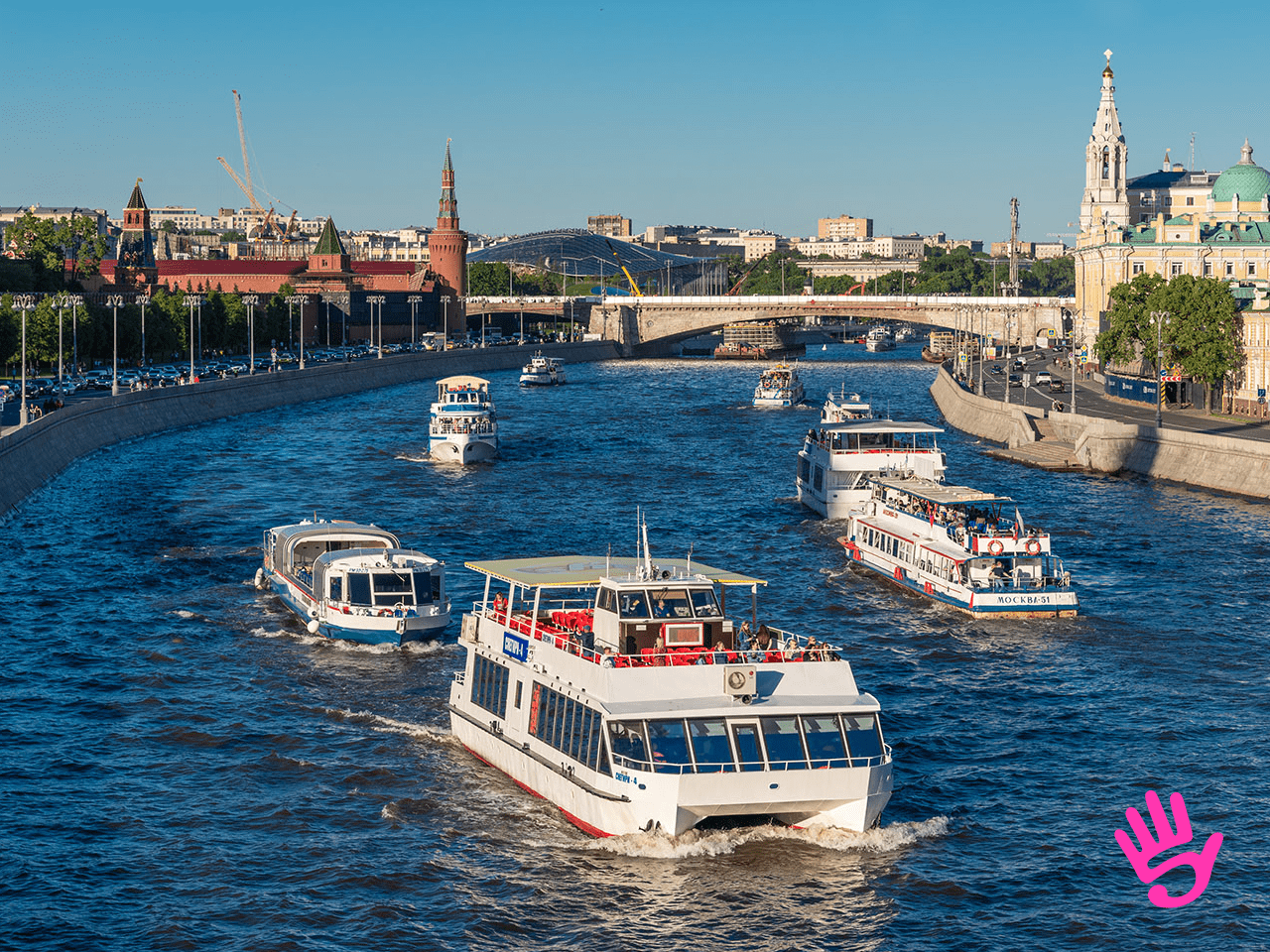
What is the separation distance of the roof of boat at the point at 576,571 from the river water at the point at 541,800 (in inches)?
160

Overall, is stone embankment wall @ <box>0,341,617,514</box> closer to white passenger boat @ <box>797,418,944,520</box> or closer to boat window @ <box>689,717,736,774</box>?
white passenger boat @ <box>797,418,944,520</box>

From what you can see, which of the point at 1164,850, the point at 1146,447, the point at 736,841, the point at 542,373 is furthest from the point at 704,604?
the point at 542,373

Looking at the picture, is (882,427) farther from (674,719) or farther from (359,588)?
(674,719)

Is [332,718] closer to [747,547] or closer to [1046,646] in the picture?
[1046,646]

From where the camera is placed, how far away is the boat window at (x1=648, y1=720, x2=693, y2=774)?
29141 millimetres

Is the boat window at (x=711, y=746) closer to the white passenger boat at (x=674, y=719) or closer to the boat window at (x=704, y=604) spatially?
the white passenger boat at (x=674, y=719)

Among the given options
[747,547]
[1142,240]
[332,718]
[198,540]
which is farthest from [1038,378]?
[332,718]

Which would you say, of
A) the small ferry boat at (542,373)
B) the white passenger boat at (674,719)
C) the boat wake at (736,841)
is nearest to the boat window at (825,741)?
the white passenger boat at (674,719)

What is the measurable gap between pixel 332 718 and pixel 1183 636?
24254mm

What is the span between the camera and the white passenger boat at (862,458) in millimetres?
71188

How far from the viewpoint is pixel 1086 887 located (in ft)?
96.8

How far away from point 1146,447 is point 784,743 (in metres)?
61.0

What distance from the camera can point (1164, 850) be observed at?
104ft

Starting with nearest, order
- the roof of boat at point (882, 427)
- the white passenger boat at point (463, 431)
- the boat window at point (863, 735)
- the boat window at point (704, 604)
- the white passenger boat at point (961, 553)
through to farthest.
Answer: the boat window at point (863, 735) → the boat window at point (704, 604) → the white passenger boat at point (961, 553) → the roof of boat at point (882, 427) → the white passenger boat at point (463, 431)
